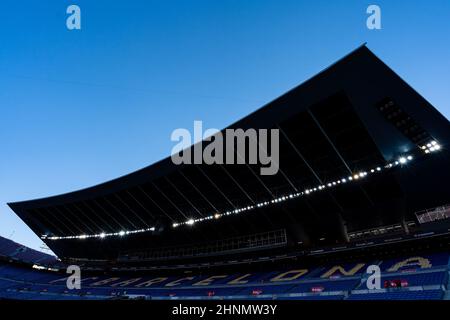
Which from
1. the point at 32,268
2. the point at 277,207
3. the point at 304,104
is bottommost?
the point at 32,268

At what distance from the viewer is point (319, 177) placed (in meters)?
21.9

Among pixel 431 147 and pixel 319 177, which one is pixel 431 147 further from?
pixel 319 177

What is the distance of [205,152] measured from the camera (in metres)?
24.1

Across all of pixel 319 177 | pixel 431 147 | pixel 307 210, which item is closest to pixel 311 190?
pixel 319 177

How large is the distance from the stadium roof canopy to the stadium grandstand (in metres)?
0.10

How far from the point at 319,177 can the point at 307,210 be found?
4192mm

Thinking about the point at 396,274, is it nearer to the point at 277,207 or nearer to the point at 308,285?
the point at 308,285

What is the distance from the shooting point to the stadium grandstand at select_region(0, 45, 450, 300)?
54.0 feet

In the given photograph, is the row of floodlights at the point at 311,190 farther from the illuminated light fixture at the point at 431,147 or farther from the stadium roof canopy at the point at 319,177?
the stadium roof canopy at the point at 319,177

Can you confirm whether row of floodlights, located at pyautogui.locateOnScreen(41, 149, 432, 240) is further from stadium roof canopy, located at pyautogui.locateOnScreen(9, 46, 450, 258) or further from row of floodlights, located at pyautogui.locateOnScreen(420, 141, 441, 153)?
stadium roof canopy, located at pyautogui.locateOnScreen(9, 46, 450, 258)

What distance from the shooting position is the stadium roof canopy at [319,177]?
1656 centimetres
